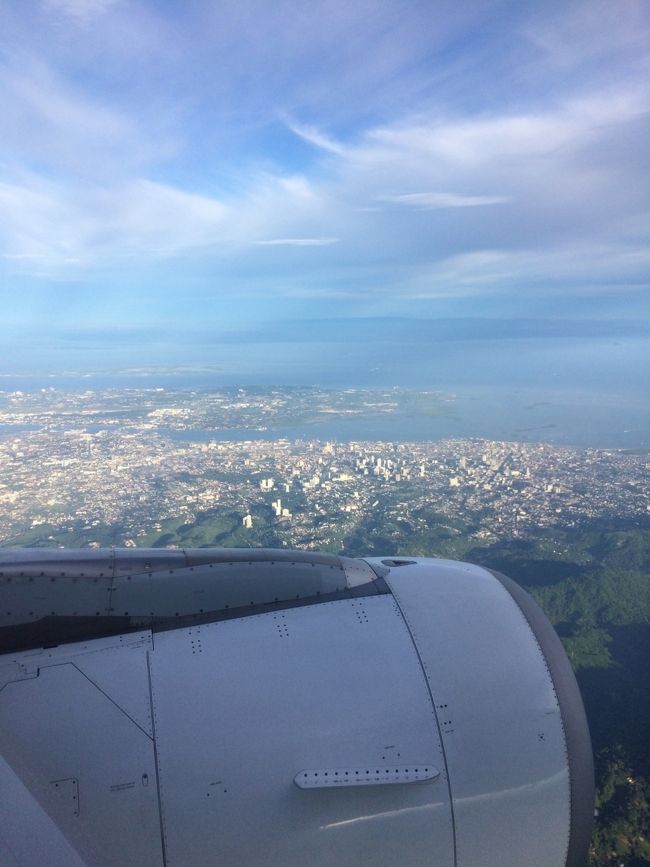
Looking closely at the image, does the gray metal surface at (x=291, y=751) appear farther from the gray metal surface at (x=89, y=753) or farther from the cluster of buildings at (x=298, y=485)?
the cluster of buildings at (x=298, y=485)

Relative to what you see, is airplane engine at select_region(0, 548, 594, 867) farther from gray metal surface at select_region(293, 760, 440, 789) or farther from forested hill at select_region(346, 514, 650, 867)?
forested hill at select_region(346, 514, 650, 867)

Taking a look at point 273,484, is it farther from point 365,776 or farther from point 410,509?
point 365,776

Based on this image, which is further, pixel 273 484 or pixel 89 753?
pixel 273 484

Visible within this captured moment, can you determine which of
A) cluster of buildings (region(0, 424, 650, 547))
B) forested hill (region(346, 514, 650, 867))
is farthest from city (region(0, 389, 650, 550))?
forested hill (region(346, 514, 650, 867))

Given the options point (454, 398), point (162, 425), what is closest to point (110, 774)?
point (162, 425)

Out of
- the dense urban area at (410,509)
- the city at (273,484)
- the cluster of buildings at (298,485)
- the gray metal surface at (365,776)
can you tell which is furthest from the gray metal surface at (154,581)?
the cluster of buildings at (298,485)

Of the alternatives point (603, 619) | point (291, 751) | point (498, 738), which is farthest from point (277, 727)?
point (603, 619)
